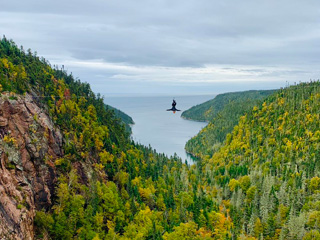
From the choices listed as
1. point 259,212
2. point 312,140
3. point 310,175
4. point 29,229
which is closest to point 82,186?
point 29,229

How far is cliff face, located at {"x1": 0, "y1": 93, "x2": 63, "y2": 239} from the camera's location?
2516 inches

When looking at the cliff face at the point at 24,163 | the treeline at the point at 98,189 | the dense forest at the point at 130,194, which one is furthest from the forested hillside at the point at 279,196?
the cliff face at the point at 24,163

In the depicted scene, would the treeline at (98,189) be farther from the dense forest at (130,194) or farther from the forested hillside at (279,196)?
the forested hillside at (279,196)

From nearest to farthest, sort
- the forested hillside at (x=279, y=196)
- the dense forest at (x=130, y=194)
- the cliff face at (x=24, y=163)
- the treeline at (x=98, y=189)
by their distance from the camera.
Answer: the cliff face at (x=24, y=163) < the treeline at (x=98, y=189) < the dense forest at (x=130, y=194) < the forested hillside at (x=279, y=196)

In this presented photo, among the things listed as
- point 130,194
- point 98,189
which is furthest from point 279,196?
point 98,189

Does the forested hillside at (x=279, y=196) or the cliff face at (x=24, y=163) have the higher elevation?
the cliff face at (x=24, y=163)

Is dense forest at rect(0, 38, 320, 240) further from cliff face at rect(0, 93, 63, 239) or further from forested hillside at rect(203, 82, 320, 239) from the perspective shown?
cliff face at rect(0, 93, 63, 239)

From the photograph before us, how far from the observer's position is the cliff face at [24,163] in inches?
2516

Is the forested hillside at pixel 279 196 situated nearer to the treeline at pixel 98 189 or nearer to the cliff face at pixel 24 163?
the treeline at pixel 98 189

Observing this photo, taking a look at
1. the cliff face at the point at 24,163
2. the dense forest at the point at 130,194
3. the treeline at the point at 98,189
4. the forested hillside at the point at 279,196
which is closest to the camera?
the cliff face at the point at 24,163

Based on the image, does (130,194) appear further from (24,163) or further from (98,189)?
(24,163)

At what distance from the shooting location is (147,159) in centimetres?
18088

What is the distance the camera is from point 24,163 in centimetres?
7912

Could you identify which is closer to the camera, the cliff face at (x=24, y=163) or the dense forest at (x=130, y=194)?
the cliff face at (x=24, y=163)
